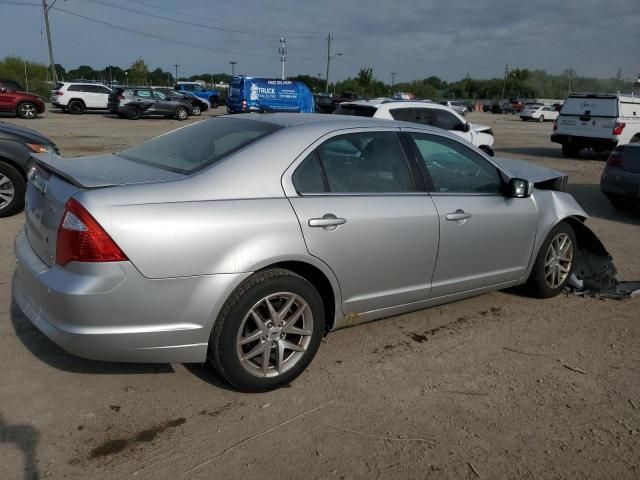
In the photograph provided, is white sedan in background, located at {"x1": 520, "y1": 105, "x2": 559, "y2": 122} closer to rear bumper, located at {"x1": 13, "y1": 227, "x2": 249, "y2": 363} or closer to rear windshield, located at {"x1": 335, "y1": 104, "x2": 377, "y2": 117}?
rear windshield, located at {"x1": 335, "y1": 104, "x2": 377, "y2": 117}

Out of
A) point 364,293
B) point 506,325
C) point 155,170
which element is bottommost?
point 506,325

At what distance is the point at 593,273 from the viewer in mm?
5328

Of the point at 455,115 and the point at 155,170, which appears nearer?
the point at 155,170

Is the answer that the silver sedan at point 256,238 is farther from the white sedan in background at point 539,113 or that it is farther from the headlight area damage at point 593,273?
the white sedan in background at point 539,113

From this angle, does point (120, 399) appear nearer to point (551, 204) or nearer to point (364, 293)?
point (364, 293)

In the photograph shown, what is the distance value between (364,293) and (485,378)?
3.08 ft

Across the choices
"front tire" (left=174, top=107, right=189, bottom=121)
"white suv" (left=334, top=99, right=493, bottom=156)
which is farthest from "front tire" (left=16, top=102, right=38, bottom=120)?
"white suv" (left=334, top=99, right=493, bottom=156)

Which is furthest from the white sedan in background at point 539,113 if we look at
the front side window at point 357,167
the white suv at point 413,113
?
the front side window at point 357,167

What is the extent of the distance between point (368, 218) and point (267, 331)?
0.95 metres

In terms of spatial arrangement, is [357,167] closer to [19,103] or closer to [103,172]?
[103,172]

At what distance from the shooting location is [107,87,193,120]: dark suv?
2770cm

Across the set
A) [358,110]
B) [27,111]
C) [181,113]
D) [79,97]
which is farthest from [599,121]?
[79,97]

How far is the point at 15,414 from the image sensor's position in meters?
2.92

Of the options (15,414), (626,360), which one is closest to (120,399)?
(15,414)
